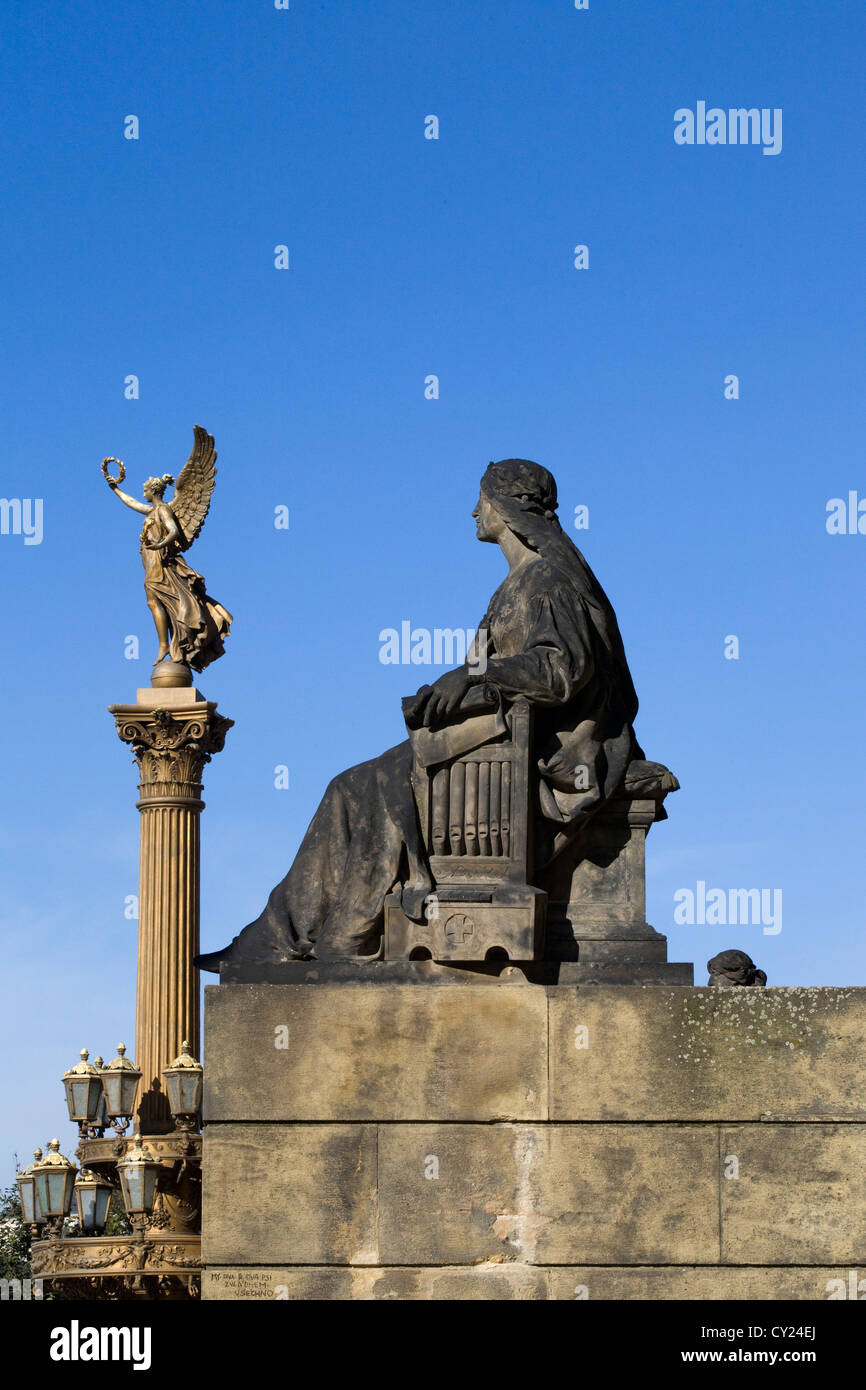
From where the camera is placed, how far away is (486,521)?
1130 cm

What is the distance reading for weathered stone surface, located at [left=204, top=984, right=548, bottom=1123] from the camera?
10062 mm

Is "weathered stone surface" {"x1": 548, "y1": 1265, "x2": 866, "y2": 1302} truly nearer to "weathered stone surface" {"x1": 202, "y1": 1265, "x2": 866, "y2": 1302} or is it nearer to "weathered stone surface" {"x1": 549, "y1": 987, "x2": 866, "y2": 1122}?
"weathered stone surface" {"x1": 202, "y1": 1265, "x2": 866, "y2": 1302}

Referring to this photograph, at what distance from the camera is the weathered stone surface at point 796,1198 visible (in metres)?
9.95

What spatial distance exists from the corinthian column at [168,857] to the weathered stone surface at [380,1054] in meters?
25.4

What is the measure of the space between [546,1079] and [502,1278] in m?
0.86

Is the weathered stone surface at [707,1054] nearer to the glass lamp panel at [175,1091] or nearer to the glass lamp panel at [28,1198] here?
the glass lamp panel at [28,1198]

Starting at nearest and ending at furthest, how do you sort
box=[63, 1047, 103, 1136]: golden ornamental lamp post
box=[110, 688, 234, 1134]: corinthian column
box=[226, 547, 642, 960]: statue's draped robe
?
box=[226, 547, 642, 960]: statue's draped robe < box=[63, 1047, 103, 1136]: golden ornamental lamp post < box=[110, 688, 234, 1134]: corinthian column

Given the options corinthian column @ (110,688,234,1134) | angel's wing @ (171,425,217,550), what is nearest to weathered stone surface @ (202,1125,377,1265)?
corinthian column @ (110,688,234,1134)

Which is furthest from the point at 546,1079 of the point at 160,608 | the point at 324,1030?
the point at 160,608

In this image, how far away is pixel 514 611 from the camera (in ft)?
35.6

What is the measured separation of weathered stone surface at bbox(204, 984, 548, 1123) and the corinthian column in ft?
83.3

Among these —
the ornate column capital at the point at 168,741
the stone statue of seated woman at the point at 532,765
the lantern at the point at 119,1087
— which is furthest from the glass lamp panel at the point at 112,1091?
the stone statue of seated woman at the point at 532,765
